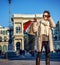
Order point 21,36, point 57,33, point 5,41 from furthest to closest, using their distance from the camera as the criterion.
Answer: point 5,41
point 57,33
point 21,36

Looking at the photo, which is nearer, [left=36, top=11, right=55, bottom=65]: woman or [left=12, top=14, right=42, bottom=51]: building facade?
[left=36, top=11, right=55, bottom=65]: woman

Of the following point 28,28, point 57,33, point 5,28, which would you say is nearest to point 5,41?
point 5,28

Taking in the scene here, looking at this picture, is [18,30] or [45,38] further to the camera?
[18,30]

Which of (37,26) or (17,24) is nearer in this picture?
(37,26)

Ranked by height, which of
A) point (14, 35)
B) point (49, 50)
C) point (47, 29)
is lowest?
point (49, 50)

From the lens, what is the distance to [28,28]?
404 centimetres

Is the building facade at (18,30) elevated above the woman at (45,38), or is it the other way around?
the building facade at (18,30)

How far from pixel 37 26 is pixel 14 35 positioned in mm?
49614

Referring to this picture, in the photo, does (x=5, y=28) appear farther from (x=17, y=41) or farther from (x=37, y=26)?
(x=37, y=26)

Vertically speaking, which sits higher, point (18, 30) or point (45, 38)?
point (18, 30)

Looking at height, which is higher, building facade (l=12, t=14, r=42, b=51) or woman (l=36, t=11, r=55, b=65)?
building facade (l=12, t=14, r=42, b=51)

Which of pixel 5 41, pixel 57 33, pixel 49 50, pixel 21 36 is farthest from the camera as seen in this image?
pixel 5 41

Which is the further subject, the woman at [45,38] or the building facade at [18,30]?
the building facade at [18,30]

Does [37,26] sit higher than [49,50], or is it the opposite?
[37,26]
